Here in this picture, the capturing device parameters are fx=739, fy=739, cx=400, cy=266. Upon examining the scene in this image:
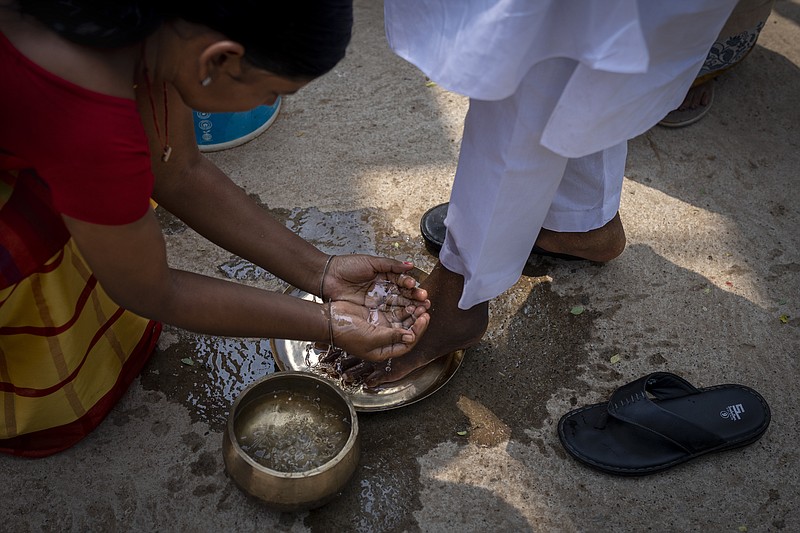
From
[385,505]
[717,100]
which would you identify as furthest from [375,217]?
[717,100]

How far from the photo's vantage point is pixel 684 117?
3.09 meters

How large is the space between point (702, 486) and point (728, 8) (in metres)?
1.20

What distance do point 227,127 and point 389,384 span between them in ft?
4.18

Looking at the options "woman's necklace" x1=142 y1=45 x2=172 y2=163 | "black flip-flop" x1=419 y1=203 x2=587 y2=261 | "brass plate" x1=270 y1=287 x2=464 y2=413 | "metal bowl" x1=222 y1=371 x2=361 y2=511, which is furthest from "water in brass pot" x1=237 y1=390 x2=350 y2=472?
"black flip-flop" x1=419 y1=203 x2=587 y2=261

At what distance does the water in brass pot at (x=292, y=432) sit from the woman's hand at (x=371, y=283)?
31cm

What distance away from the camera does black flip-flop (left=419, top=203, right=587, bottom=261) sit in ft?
8.19

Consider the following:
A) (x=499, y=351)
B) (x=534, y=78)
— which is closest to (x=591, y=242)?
(x=499, y=351)

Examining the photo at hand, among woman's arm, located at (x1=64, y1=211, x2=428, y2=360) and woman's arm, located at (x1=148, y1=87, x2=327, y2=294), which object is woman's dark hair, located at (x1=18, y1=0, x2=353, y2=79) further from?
woman's arm, located at (x1=148, y1=87, x2=327, y2=294)

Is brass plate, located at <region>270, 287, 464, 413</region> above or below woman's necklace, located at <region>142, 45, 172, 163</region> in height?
below

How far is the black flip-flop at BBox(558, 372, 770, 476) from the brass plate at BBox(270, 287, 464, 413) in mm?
362

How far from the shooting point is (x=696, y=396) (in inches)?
82.4

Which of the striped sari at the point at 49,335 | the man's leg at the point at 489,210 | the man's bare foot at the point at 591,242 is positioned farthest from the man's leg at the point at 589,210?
the striped sari at the point at 49,335

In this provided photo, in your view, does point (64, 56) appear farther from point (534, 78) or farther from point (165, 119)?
point (534, 78)

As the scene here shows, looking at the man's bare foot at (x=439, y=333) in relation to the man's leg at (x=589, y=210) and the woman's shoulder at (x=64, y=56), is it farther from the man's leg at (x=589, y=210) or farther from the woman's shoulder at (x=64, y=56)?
the woman's shoulder at (x=64, y=56)
